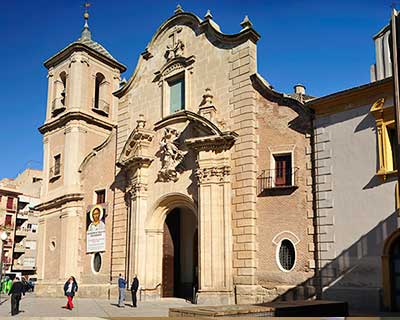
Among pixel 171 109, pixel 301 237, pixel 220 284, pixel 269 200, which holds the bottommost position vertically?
pixel 220 284

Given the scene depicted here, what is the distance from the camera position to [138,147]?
24.0 m

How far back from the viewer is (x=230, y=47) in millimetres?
22000

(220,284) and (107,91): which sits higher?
(107,91)

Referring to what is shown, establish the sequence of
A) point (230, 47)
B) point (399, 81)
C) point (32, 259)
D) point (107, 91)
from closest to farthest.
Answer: point (399, 81), point (230, 47), point (107, 91), point (32, 259)

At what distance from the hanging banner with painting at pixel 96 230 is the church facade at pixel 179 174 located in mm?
73

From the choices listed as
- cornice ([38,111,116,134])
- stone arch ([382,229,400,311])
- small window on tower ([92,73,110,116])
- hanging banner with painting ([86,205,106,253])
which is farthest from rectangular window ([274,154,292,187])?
small window on tower ([92,73,110,116])

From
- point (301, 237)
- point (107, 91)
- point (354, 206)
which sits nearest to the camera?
point (354, 206)

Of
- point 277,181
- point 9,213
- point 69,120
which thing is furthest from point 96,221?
point 9,213

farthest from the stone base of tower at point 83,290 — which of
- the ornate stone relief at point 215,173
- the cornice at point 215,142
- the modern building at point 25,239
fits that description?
the modern building at point 25,239

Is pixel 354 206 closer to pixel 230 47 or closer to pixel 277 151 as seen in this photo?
pixel 277 151

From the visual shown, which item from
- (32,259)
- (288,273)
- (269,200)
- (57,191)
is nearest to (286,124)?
(269,200)

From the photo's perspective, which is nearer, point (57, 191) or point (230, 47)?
point (230, 47)

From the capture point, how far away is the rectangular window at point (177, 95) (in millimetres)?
23859

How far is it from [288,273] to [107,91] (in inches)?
727
